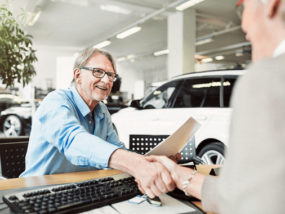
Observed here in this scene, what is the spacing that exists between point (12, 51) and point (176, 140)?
6.51 ft

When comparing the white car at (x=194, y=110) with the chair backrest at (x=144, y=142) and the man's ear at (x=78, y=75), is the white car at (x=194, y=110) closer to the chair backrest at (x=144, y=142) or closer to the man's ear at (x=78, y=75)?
the chair backrest at (x=144, y=142)

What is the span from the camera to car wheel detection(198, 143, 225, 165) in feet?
10.6

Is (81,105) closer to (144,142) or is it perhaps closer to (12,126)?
(144,142)

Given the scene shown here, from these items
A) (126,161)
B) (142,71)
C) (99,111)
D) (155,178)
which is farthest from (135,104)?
(142,71)

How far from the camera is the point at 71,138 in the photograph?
1.13 m

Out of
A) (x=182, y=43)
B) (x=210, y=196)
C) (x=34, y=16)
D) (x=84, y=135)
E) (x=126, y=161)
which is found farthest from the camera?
(x=34, y=16)

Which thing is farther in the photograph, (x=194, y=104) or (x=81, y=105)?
(x=194, y=104)

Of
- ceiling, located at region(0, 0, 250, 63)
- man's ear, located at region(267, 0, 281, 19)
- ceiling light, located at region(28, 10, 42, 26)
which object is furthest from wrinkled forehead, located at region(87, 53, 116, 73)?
ceiling light, located at region(28, 10, 42, 26)

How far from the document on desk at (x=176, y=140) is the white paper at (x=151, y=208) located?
9.3 inches

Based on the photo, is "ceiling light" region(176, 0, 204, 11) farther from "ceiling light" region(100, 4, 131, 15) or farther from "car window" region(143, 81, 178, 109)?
"car window" region(143, 81, 178, 109)

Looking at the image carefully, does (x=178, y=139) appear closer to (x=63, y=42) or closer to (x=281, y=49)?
(x=281, y=49)

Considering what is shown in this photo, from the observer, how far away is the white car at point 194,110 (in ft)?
10.7

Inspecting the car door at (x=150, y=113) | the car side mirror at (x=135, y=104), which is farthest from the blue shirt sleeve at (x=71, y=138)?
the car side mirror at (x=135, y=104)

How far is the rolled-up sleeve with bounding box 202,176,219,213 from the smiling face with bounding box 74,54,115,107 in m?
1.01
